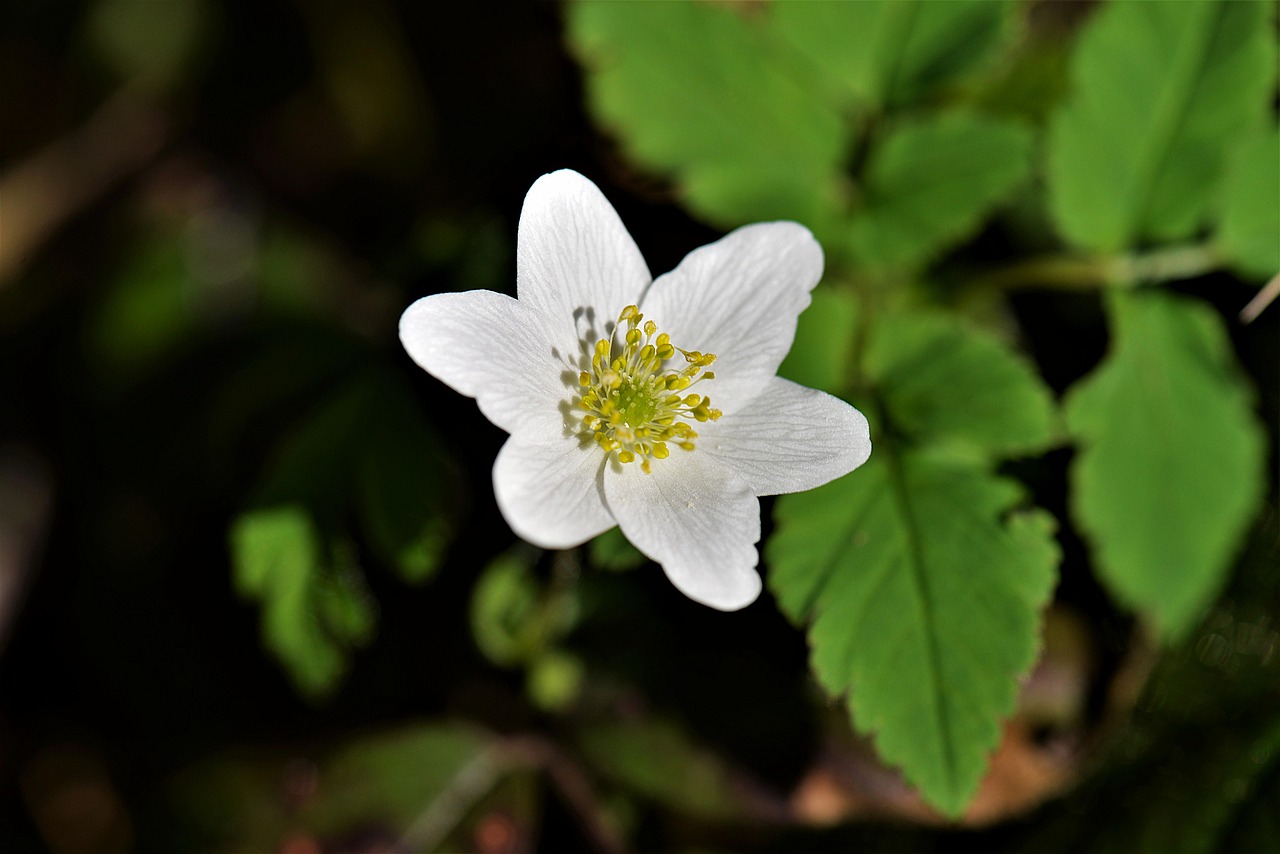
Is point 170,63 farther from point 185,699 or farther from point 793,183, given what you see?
point 793,183

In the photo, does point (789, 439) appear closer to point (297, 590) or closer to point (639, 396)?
point (639, 396)

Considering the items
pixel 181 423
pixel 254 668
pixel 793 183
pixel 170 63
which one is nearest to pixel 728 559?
pixel 793 183

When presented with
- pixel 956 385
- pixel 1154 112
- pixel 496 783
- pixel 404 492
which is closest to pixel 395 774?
pixel 496 783

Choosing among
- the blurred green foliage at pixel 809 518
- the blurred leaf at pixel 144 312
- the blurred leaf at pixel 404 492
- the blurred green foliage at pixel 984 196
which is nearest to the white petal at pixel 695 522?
the blurred green foliage at pixel 809 518

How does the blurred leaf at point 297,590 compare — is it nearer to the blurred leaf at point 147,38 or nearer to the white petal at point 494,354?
the white petal at point 494,354

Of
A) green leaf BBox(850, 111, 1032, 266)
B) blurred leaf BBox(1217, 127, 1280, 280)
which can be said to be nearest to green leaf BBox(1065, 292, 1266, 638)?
blurred leaf BBox(1217, 127, 1280, 280)
